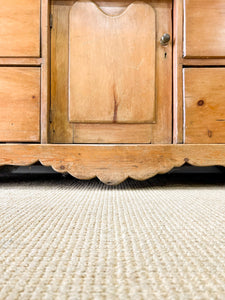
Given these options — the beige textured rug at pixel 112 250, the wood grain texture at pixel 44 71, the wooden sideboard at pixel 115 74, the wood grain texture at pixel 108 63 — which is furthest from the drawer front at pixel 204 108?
the wood grain texture at pixel 44 71

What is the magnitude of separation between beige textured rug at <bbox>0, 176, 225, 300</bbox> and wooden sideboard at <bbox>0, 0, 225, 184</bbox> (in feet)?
1.10

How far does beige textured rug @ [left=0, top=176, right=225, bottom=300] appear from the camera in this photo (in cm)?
22

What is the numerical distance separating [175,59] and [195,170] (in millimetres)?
726

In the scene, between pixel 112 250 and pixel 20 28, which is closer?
pixel 112 250

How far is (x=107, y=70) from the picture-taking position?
0.84 m

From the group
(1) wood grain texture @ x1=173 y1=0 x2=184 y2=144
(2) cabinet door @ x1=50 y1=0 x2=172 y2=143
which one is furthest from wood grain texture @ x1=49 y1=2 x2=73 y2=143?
(1) wood grain texture @ x1=173 y1=0 x2=184 y2=144

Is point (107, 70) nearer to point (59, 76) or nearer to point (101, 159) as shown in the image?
point (59, 76)

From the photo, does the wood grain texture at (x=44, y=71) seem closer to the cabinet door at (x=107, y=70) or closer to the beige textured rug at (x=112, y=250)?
the cabinet door at (x=107, y=70)

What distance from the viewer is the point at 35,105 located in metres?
0.82

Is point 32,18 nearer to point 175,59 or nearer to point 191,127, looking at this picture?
point 175,59

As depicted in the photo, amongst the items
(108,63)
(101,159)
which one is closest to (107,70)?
(108,63)

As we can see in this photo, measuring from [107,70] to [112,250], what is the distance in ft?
2.15

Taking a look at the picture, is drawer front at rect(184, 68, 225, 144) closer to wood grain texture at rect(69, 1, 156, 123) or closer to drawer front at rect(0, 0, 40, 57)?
wood grain texture at rect(69, 1, 156, 123)

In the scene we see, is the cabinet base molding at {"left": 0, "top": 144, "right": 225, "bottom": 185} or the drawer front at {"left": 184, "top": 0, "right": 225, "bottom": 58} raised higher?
the drawer front at {"left": 184, "top": 0, "right": 225, "bottom": 58}
